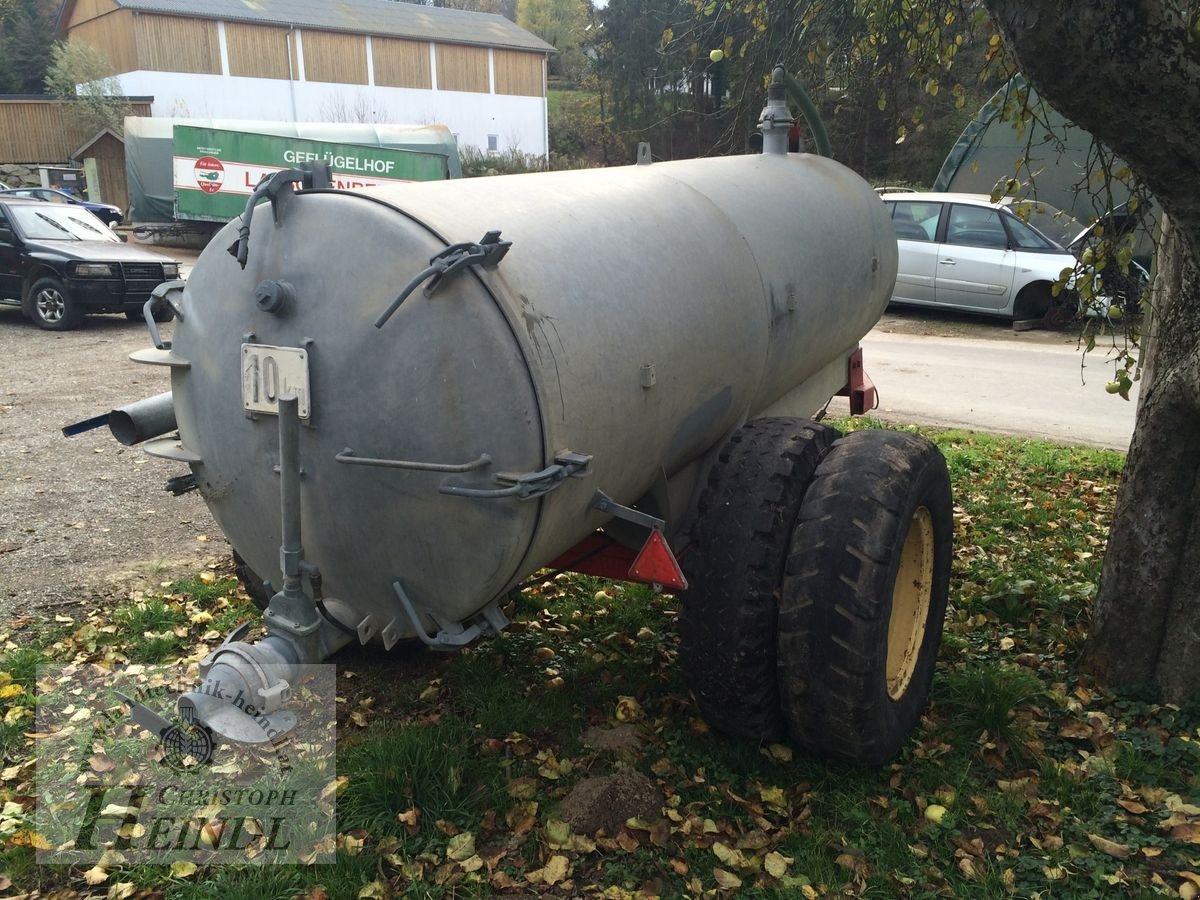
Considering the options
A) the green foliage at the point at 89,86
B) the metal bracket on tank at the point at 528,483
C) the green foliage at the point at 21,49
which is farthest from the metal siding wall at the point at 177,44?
the metal bracket on tank at the point at 528,483

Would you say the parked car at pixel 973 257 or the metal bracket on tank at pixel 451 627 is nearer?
the metal bracket on tank at pixel 451 627

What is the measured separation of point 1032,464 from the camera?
702 centimetres

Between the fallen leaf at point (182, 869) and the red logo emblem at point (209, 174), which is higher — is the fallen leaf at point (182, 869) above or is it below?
below

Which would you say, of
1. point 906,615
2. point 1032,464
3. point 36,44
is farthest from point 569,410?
point 36,44

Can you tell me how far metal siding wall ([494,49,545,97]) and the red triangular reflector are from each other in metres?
43.3

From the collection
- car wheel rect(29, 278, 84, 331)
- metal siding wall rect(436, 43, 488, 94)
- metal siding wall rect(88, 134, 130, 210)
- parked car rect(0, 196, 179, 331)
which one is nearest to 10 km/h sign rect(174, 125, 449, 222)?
parked car rect(0, 196, 179, 331)

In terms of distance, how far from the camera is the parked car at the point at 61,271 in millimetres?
12977

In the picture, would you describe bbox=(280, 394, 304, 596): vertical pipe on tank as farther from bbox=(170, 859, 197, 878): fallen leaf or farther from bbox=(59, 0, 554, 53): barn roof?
bbox=(59, 0, 554, 53): barn roof

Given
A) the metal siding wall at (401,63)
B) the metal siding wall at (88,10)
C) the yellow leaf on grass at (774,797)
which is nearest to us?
the yellow leaf on grass at (774,797)

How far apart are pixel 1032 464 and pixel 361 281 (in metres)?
5.91

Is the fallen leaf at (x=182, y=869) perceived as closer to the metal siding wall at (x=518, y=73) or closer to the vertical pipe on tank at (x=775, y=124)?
the vertical pipe on tank at (x=775, y=124)

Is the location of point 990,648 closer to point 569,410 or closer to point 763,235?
point 763,235

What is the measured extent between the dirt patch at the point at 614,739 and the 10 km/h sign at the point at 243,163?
19669mm

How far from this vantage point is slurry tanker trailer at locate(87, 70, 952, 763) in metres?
2.49
